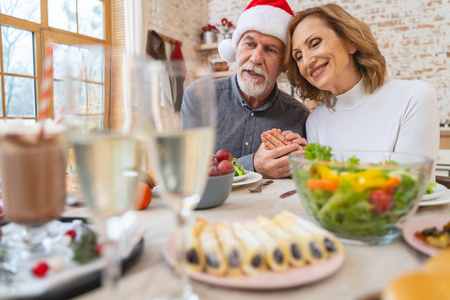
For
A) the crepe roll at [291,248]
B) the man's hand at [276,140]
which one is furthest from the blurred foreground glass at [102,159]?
the man's hand at [276,140]

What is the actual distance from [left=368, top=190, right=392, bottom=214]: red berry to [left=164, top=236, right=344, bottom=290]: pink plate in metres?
0.12

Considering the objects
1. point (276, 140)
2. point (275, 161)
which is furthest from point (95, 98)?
point (276, 140)

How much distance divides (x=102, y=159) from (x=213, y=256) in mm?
188

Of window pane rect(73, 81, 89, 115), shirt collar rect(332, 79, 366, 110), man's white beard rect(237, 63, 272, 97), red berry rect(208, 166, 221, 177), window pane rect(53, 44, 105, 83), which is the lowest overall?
red berry rect(208, 166, 221, 177)

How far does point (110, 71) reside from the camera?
427 millimetres

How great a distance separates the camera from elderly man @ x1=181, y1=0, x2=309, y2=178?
2.01 metres

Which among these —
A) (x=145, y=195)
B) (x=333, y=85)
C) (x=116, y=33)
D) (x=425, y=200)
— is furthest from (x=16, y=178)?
(x=116, y=33)

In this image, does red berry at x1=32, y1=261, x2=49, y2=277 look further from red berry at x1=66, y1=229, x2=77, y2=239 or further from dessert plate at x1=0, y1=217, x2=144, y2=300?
red berry at x1=66, y1=229, x2=77, y2=239

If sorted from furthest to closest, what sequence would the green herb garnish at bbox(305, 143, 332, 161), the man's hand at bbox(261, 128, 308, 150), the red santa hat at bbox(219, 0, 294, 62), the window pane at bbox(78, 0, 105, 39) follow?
the window pane at bbox(78, 0, 105, 39) → the red santa hat at bbox(219, 0, 294, 62) → the man's hand at bbox(261, 128, 308, 150) → the green herb garnish at bbox(305, 143, 332, 161)

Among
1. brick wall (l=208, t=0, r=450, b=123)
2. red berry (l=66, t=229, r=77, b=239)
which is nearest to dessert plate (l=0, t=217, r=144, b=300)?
red berry (l=66, t=229, r=77, b=239)

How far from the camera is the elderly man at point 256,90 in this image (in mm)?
2010

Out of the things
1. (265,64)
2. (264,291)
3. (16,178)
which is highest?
(265,64)

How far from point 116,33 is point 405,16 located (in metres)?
3.69

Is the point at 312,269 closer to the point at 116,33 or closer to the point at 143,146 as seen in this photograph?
the point at 143,146
